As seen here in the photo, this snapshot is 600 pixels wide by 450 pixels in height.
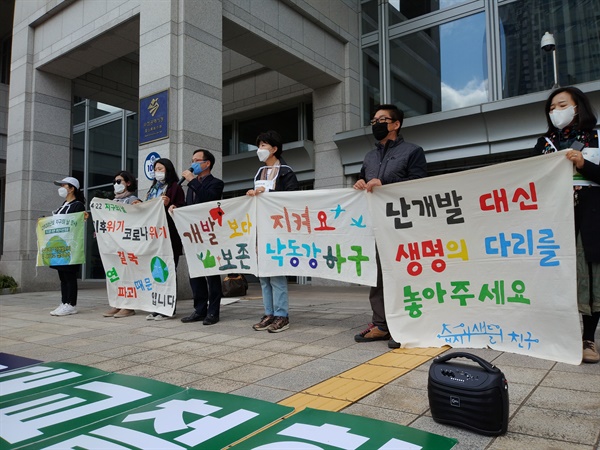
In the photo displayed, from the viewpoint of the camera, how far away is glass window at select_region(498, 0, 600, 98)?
29.8 ft

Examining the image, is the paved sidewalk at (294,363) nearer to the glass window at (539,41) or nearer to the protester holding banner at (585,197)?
the protester holding banner at (585,197)

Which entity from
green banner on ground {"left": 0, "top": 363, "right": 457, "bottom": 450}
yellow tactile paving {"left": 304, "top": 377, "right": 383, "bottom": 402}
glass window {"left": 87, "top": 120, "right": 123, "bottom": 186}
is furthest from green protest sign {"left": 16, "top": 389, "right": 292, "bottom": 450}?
glass window {"left": 87, "top": 120, "right": 123, "bottom": 186}

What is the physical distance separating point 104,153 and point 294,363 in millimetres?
14882

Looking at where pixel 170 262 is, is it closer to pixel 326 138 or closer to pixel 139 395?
pixel 139 395

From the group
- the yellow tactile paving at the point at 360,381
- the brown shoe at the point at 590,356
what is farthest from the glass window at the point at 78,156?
the brown shoe at the point at 590,356

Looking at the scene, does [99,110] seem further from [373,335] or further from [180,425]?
[180,425]

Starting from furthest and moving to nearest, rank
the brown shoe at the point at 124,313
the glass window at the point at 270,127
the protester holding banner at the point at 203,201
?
the glass window at the point at 270,127, the brown shoe at the point at 124,313, the protester holding banner at the point at 203,201

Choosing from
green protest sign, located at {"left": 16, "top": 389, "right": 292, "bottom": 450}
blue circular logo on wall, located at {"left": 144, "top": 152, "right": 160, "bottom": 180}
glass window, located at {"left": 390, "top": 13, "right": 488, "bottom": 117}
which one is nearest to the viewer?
green protest sign, located at {"left": 16, "top": 389, "right": 292, "bottom": 450}

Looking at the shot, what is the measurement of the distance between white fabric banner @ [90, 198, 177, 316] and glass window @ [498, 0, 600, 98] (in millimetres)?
8036

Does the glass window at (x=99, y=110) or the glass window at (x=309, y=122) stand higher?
the glass window at (x=99, y=110)

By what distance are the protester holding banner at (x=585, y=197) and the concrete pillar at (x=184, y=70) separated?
6097 millimetres

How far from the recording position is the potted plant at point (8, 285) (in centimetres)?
1116

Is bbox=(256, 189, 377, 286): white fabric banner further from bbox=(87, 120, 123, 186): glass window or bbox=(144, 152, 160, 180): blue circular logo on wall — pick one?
bbox=(87, 120, 123, 186): glass window

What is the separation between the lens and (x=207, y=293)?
5887mm
